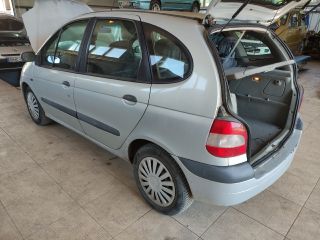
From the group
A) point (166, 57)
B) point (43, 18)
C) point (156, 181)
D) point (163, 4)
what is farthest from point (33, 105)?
point (163, 4)

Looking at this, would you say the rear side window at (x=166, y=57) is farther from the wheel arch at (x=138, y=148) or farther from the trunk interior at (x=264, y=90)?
the trunk interior at (x=264, y=90)

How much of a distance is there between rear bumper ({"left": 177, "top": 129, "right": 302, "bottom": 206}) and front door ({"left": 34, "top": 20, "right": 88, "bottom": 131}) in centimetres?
136

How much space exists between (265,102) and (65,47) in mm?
1921

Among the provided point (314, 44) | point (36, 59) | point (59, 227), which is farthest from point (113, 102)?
point (314, 44)

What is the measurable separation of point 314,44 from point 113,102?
366 inches

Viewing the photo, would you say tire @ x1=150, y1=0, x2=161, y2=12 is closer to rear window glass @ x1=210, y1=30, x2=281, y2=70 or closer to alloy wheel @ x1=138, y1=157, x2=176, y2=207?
rear window glass @ x1=210, y1=30, x2=281, y2=70

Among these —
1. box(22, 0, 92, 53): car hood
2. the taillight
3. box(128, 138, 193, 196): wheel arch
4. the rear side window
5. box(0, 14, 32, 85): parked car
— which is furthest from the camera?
box(0, 14, 32, 85): parked car

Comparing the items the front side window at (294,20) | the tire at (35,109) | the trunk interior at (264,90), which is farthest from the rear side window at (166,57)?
the front side window at (294,20)

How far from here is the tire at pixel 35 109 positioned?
10.3ft

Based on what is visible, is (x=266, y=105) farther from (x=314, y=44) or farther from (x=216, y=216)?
(x=314, y=44)

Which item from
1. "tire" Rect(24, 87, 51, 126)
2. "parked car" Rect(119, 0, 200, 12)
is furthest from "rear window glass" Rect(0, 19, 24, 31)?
"parked car" Rect(119, 0, 200, 12)

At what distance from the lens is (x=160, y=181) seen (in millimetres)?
1782

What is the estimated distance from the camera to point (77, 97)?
226 cm

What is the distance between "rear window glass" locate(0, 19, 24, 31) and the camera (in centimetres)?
582
